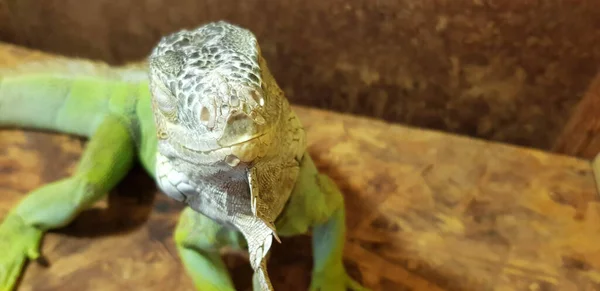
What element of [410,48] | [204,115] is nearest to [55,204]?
[204,115]

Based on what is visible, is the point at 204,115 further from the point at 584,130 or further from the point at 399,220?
the point at 584,130

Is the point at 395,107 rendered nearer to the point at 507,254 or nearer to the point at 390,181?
the point at 390,181

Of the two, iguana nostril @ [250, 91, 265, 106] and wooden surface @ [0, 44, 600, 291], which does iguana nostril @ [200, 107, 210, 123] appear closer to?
iguana nostril @ [250, 91, 265, 106]

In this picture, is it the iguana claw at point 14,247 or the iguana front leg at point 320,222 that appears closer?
the iguana front leg at point 320,222

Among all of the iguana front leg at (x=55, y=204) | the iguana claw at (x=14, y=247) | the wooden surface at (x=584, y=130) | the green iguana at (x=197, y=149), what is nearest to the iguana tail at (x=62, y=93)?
the green iguana at (x=197, y=149)

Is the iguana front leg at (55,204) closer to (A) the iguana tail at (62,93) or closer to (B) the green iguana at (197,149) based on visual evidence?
(B) the green iguana at (197,149)

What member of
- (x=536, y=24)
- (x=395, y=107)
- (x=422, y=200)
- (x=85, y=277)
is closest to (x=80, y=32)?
(x=85, y=277)
